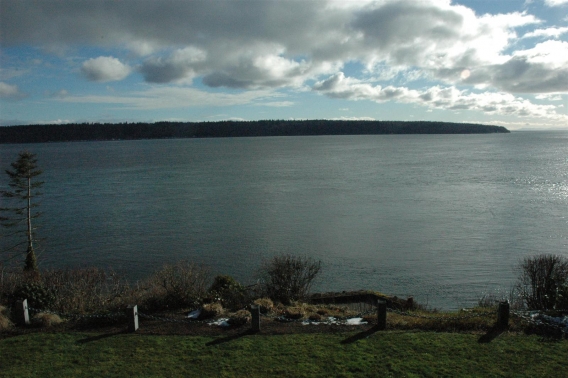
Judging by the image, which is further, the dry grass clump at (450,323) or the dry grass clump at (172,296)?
the dry grass clump at (172,296)

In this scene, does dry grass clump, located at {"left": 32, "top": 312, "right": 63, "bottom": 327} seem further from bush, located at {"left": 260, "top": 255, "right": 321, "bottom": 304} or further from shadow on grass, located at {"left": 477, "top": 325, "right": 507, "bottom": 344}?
shadow on grass, located at {"left": 477, "top": 325, "right": 507, "bottom": 344}

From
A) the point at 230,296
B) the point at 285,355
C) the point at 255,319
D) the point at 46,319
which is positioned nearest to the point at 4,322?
the point at 46,319

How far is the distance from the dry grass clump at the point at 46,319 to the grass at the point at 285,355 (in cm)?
68

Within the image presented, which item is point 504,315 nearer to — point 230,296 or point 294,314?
point 294,314

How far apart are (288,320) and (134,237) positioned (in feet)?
87.2

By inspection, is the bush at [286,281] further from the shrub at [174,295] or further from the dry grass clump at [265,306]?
the shrub at [174,295]

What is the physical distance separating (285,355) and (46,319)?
6.75m

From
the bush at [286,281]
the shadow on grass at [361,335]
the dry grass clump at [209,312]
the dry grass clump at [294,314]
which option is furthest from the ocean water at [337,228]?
the dry grass clump at [209,312]

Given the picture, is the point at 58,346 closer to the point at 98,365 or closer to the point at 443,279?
the point at 98,365

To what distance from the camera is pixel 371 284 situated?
83.3 feet

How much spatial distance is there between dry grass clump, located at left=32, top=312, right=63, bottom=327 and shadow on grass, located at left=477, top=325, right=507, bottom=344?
10.9m

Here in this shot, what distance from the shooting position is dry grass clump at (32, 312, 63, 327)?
11.7m

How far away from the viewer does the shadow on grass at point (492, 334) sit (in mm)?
10438

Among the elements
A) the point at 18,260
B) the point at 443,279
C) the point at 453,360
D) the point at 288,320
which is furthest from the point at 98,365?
the point at 18,260
